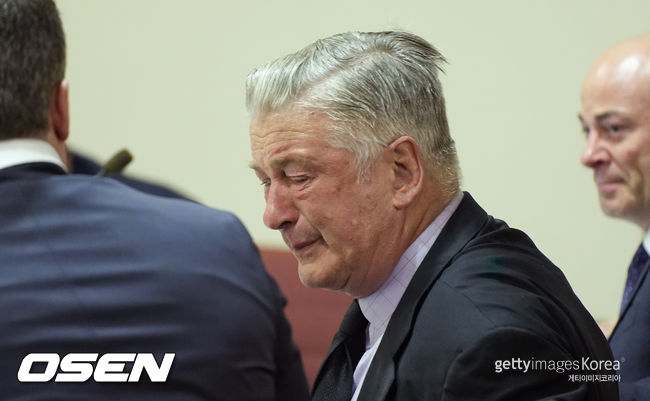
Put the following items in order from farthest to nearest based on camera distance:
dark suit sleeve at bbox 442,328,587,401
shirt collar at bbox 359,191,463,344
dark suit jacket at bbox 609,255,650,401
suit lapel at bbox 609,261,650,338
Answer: suit lapel at bbox 609,261,650,338 < dark suit jacket at bbox 609,255,650,401 < shirt collar at bbox 359,191,463,344 < dark suit sleeve at bbox 442,328,587,401

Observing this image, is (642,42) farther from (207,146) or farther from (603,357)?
(207,146)

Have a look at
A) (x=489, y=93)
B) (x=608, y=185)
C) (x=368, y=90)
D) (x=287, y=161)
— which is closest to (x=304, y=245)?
(x=287, y=161)

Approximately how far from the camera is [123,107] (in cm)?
320

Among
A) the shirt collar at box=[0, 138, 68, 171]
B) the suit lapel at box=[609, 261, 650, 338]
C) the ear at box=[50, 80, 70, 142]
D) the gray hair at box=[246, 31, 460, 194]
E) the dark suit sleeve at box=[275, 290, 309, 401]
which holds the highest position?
the gray hair at box=[246, 31, 460, 194]

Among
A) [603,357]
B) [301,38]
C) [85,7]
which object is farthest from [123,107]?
[603,357]

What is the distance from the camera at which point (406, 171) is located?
1168mm

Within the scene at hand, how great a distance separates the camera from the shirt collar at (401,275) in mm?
1183

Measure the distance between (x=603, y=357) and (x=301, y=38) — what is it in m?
1.46

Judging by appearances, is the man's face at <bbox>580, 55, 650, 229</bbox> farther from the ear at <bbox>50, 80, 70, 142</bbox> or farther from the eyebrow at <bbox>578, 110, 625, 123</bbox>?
the ear at <bbox>50, 80, 70, 142</bbox>

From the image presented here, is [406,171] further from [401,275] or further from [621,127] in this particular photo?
[621,127]

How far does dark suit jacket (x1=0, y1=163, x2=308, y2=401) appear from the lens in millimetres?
1156

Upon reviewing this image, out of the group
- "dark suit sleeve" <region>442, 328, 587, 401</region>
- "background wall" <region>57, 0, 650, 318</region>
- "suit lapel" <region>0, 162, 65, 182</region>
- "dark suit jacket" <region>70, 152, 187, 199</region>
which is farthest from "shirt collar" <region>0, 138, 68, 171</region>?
"dark suit sleeve" <region>442, 328, 587, 401</region>

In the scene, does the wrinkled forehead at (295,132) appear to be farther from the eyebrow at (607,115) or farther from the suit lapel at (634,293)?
the eyebrow at (607,115)

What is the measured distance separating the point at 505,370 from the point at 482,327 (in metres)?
0.05
